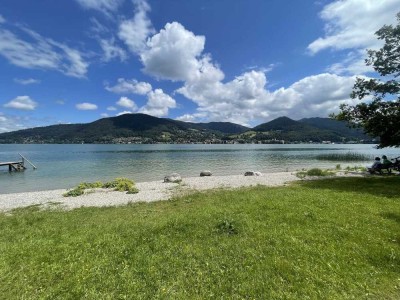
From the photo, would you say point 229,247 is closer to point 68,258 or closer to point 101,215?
point 68,258

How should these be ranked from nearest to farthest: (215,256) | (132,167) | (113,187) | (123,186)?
(215,256), (123,186), (113,187), (132,167)

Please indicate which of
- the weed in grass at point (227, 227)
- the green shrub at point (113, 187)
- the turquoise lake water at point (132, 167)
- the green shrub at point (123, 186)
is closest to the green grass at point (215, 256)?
the weed in grass at point (227, 227)

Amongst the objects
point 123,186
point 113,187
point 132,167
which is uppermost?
point 123,186

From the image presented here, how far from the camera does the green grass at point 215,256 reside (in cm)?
594

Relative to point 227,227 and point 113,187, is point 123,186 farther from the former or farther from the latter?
point 227,227

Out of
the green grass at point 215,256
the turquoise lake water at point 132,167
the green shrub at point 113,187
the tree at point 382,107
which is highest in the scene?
the tree at point 382,107

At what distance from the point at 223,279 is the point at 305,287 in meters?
1.98

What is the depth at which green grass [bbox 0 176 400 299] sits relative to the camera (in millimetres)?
5941

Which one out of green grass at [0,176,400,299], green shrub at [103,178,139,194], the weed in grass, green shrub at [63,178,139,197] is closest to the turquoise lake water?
green shrub at [63,178,139,197]

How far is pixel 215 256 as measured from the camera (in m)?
→ 7.53

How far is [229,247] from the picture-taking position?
811 cm

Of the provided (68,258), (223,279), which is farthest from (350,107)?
(68,258)

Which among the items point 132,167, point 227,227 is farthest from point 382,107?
point 132,167

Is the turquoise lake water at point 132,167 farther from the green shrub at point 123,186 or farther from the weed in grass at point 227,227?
the weed in grass at point 227,227
